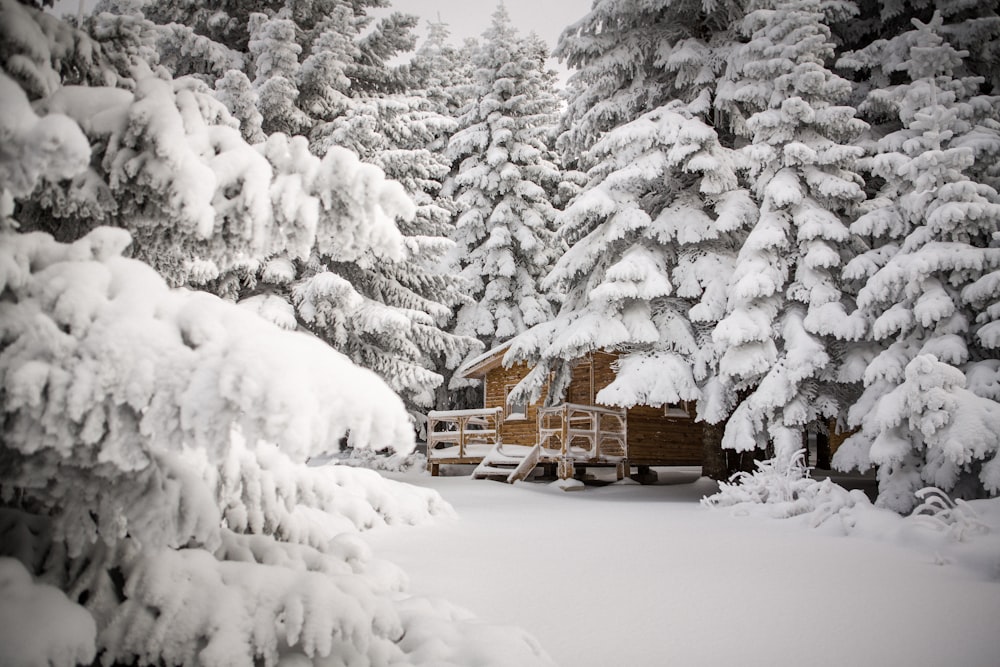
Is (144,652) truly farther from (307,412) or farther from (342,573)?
(307,412)

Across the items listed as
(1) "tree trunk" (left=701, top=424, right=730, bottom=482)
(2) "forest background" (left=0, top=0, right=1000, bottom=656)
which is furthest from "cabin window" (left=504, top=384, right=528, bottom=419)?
(1) "tree trunk" (left=701, top=424, right=730, bottom=482)

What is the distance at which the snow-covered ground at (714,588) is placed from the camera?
3920 millimetres

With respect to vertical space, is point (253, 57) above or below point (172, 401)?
above

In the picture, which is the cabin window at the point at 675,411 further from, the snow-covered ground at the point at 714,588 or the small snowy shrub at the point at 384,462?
the snow-covered ground at the point at 714,588

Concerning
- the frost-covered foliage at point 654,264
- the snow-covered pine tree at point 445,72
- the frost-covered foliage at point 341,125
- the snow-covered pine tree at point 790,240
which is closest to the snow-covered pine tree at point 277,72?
the frost-covered foliage at point 341,125

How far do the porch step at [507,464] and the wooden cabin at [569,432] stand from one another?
0.02 meters

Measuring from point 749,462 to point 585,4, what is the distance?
41.4ft

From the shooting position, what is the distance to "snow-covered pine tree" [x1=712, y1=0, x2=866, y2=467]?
11305 millimetres

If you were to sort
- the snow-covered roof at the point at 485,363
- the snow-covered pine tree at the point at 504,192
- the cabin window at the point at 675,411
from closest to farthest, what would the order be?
the cabin window at the point at 675,411, the snow-covered roof at the point at 485,363, the snow-covered pine tree at the point at 504,192

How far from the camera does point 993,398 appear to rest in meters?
8.87

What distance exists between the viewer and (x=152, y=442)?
192cm

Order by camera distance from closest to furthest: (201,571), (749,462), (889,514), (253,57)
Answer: (201,571) → (889,514) → (253,57) → (749,462)

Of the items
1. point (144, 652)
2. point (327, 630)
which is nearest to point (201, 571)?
point (144, 652)

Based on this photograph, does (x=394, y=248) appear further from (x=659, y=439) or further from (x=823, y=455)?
(x=823, y=455)
